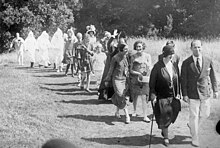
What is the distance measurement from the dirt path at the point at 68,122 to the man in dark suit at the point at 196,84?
0.52 metres

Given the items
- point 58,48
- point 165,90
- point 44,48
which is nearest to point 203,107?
point 165,90

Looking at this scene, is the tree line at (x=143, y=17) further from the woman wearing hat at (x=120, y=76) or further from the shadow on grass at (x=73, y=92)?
the woman wearing hat at (x=120, y=76)

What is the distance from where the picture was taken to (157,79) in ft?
21.9

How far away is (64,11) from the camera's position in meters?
35.0

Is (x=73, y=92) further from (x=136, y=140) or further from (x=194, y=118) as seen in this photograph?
(x=194, y=118)

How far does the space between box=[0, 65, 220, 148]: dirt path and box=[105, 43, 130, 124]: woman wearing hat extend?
42 centimetres

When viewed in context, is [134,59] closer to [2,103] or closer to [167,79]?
[167,79]

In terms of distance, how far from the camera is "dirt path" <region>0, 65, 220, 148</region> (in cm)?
699

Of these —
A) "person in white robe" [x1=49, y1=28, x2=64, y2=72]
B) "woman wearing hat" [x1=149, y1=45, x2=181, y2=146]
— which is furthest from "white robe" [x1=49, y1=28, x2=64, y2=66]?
"woman wearing hat" [x1=149, y1=45, x2=181, y2=146]

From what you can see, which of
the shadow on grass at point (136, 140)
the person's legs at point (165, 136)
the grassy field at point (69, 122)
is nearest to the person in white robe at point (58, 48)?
the grassy field at point (69, 122)

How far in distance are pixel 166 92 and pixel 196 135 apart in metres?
0.83

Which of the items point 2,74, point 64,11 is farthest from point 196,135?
point 64,11

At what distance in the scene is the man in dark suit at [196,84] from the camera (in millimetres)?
6441

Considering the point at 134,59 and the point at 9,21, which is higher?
the point at 9,21
